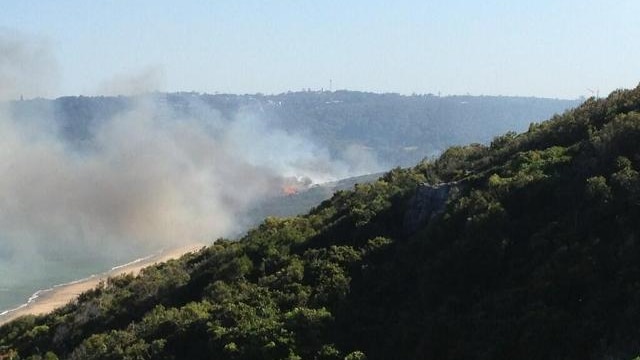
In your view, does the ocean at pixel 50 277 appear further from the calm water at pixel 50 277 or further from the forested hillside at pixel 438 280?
the forested hillside at pixel 438 280

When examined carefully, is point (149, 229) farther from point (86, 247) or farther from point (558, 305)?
point (558, 305)

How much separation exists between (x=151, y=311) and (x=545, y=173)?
10433 mm

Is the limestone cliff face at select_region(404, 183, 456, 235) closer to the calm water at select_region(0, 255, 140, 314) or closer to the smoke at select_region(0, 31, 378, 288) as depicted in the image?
the calm water at select_region(0, 255, 140, 314)

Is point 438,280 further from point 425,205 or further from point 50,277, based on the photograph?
point 50,277

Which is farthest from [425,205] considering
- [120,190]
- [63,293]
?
[120,190]

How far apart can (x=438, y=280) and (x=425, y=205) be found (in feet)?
14.2

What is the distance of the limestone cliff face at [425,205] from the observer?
2003cm

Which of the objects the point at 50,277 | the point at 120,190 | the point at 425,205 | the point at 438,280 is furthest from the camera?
the point at 120,190

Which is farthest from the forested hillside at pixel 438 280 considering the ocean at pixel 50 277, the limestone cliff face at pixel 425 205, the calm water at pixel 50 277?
the calm water at pixel 50 277

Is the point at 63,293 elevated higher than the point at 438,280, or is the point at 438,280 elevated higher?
the point at 438,280

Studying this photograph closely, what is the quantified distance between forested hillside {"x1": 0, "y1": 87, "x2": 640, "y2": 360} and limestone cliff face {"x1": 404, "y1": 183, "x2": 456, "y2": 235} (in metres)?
0.05

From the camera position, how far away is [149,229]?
264 ft

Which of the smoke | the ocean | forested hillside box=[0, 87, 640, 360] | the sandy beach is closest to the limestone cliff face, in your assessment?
forested hillside box=[0, 87, 640, 360]

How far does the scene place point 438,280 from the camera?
1630cm
